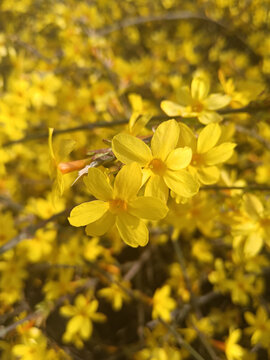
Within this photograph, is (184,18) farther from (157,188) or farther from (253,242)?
(157,188)

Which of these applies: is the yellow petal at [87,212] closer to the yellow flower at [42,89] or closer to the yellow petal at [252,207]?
the yellow petal at [252,207]

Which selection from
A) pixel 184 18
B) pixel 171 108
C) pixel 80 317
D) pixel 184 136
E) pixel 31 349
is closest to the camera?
pixel 184 136

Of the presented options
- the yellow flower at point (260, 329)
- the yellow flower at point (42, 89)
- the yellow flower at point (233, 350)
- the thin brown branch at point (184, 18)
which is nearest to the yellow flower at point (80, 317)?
the yellow flower at point (233, 350)

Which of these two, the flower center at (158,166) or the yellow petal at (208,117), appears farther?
the yellow petal at (208,117)

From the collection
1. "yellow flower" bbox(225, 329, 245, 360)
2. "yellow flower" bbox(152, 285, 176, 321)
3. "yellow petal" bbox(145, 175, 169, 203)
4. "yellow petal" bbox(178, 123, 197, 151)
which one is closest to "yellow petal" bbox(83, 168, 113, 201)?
"yellow petal" bbox(145, 175, 169, 203)

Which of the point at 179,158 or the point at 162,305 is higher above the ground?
the point at 179,158

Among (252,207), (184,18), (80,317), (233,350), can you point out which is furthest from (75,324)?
(184,18)
